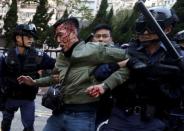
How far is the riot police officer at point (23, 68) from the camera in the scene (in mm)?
6301

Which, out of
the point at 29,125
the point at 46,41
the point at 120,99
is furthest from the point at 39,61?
the point at 46,41

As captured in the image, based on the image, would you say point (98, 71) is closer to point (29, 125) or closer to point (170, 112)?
point (170, 112)

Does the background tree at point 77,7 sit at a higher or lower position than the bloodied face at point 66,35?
lower

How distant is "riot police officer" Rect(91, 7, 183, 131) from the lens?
3805mm

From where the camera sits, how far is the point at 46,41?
32.1 m

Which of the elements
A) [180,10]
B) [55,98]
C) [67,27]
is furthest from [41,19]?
[55,98]

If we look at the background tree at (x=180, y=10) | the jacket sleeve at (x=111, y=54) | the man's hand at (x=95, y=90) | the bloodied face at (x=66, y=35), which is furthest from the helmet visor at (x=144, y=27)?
the background tree at (x=180, y=10)

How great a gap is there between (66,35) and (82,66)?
0.28 metres

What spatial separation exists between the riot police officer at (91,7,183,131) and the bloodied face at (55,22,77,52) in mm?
537

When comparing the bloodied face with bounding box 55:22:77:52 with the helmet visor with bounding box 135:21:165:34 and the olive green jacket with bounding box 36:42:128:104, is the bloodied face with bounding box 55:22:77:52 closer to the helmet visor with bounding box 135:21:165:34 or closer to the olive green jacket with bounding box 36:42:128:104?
the olive green jacket with bounding box 36:42:128:104

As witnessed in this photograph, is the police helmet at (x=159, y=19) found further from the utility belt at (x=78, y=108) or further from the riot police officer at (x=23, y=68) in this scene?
the riot police officer at (x=23, y=68)

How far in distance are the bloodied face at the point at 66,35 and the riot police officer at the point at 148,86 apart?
0.54 metres

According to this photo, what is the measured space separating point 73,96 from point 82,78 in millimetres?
158

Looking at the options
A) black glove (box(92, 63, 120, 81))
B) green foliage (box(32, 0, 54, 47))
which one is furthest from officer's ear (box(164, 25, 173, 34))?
green foliage (box(32, 0, 54, 47))
